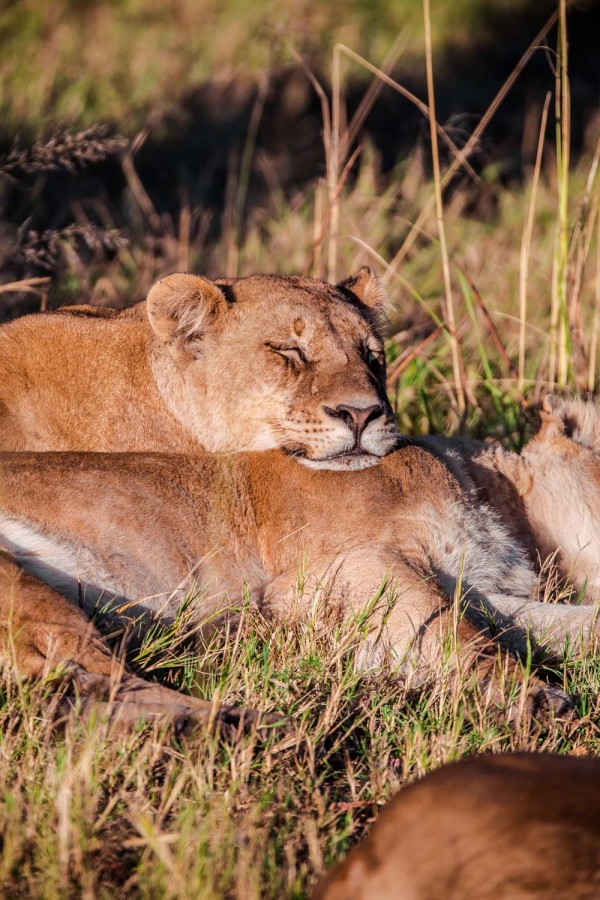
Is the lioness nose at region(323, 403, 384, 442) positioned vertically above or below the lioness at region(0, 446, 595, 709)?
above

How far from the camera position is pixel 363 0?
13.1 metres

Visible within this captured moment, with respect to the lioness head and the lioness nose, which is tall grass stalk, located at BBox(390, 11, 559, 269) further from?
the lioness nose

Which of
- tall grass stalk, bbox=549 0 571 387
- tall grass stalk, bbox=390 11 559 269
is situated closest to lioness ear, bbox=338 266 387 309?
tall grass stalk, bbox=390 11 559 269

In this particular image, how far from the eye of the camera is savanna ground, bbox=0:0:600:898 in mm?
2248

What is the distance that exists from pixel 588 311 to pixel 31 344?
3.50 m

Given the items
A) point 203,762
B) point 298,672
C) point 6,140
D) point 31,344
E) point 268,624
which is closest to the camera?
point 203,762

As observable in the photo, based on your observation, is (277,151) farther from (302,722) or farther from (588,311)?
(302,722)

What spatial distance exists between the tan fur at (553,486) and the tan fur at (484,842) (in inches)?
73.8

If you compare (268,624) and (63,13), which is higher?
(63,13)

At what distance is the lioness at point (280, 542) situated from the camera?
3127 mm

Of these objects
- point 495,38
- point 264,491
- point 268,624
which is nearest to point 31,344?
point 264,491

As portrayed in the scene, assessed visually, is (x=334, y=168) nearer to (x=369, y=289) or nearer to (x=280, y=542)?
(x=369, y=289)

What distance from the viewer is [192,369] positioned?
3.85 m

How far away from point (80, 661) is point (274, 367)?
4.28 ft
